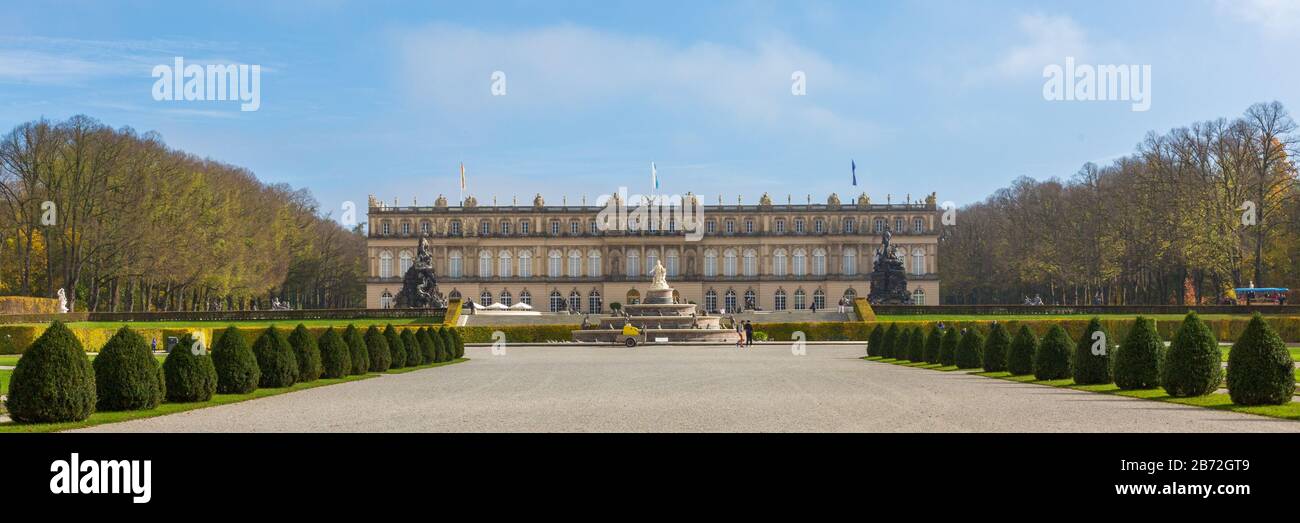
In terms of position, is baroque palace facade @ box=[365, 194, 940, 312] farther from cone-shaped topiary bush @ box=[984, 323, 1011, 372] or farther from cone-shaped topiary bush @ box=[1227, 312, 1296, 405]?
cone-shaped topiary bush @ box=[1227, 312, 1296, 405]

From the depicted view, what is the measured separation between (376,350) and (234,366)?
29.5ft

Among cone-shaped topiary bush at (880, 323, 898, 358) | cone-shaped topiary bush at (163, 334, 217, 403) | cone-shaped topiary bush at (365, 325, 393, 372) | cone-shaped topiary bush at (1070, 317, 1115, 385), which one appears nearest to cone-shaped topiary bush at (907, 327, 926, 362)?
cone-shaped topiary bush at (880, 323, 898, 358)

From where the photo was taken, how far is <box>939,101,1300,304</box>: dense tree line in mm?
64500

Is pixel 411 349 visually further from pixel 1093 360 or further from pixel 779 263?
pixel 779 263

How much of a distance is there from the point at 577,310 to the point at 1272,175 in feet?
193

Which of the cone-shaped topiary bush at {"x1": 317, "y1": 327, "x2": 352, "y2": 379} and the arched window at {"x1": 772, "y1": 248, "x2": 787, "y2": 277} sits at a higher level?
the arched window at {"x1": 772, "y1": 248, "x2": 787, "y2": 277}

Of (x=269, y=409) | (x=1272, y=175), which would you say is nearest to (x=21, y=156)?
(x=269, y=409)

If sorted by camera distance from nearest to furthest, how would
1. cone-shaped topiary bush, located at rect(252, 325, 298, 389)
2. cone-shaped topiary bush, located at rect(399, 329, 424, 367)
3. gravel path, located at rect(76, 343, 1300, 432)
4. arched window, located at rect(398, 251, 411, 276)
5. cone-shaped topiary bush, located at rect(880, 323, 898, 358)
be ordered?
gravel path, located at rect(76, 343, 1300, 432) < cone-shaped topiary bush, located at rect(252, 325, 298, 389) < cone-shaped topiary bush, located at rect(399, 329, 424, 367) < cone-shaped topiary bush, located at rect(880, 323, 898, 358) < arched window, located at rect(398, 251, 411, 276)

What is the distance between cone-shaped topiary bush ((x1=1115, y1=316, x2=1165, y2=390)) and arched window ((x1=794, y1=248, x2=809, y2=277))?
283 ft

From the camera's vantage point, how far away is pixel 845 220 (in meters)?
109

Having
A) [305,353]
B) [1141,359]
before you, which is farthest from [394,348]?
[1141,359]

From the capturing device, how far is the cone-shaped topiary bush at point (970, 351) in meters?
30.8
